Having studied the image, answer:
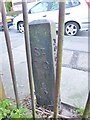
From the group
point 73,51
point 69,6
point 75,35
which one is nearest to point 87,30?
point 75,35

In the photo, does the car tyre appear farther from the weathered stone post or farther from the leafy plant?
the leafy plant

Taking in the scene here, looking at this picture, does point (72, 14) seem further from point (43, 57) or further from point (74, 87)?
point (43, 57)

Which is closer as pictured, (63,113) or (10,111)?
(10,111)

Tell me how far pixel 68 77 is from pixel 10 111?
1.53 meters

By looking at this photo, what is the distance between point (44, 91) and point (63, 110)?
321mm

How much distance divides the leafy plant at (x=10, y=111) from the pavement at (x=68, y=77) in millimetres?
587

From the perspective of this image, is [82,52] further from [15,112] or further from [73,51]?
[15,112]

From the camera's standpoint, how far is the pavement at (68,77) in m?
2.80

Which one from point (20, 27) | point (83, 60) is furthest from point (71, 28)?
point (83, 60)

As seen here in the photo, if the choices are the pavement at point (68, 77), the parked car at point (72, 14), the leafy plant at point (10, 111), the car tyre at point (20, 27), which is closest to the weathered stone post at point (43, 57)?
the leafy plant at point (10, 111)

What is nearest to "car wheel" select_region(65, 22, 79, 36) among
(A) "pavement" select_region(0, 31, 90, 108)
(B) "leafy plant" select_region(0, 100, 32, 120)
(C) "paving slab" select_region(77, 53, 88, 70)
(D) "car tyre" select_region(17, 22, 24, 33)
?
(D) "car tyre" select_region(17, 22, 24, 33)

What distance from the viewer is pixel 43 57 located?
219 centimetres

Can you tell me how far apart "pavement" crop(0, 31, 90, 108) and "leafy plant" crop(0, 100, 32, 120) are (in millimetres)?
587

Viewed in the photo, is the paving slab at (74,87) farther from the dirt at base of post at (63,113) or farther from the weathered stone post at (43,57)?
the weathered stone post at (43,57)
